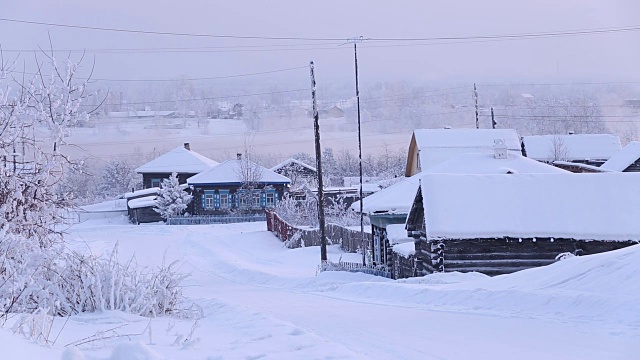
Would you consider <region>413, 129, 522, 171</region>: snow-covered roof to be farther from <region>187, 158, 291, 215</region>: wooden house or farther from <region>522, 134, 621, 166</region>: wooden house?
Answer: <region>187, 158, 291, 215</region>: wooden house

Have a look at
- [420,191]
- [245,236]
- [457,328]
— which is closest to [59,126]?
[457,328]

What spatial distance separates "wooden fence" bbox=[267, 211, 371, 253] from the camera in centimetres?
4006

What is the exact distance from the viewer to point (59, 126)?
40.5ft

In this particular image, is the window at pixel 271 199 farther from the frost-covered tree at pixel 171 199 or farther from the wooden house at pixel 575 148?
the wooden house at pixel 575 148

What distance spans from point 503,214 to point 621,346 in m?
13.0

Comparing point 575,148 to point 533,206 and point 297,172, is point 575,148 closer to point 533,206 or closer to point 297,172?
point 297,172

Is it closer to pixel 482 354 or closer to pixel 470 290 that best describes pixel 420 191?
pixel 470 290

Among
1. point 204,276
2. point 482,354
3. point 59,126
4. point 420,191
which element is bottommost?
point 204,276

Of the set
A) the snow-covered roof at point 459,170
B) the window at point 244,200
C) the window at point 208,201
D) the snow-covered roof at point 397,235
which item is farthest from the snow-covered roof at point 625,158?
the window at point 208,201

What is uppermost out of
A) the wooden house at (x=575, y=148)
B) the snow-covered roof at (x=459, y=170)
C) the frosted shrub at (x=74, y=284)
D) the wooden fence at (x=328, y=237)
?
the wooden house at (x=575, y=148)

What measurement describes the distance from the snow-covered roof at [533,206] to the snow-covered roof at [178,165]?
6275 centimetres

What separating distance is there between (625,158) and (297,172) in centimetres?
4000

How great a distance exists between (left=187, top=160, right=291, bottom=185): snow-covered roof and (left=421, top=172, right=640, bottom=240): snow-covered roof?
49407 mm

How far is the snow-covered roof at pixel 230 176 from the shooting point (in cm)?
7069
